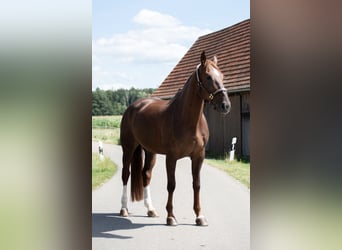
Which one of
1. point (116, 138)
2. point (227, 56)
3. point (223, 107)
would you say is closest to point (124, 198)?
point (116, 138)

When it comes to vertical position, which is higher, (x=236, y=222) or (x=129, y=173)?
(x=129, y=173)

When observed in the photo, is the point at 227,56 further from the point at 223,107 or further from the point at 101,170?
the point at 101,170

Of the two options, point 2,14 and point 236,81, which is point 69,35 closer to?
point 2,14

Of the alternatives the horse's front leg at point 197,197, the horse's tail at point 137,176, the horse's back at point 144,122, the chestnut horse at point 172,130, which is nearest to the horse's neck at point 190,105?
the chestnut horse at point 172,130

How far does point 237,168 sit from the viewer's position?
169 cm

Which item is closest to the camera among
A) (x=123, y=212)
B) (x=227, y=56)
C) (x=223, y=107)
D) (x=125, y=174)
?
(x=223, y=107)

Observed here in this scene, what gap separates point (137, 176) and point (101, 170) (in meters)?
0.24

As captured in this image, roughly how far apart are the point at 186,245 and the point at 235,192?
1.01 feet

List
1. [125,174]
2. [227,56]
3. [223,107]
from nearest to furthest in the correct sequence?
[223,107], [227,56], [125,174]

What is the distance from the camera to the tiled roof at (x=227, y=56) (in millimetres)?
1651

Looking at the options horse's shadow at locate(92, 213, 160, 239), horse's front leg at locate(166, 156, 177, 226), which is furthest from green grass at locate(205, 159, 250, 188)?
horse's shadow at locate(92, 213, 160, 239)

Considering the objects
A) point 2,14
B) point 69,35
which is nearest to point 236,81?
point 69,35

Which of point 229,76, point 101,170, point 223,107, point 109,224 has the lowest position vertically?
point 109,224

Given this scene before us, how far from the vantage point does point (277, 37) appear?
1.40 meters
